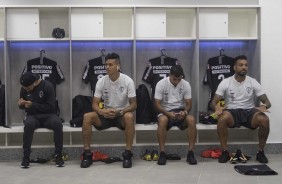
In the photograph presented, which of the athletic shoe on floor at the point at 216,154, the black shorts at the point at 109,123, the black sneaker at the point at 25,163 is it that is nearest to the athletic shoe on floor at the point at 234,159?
the athletic shoe on floor at the point at 216,154

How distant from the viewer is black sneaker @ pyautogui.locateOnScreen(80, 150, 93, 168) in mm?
4965

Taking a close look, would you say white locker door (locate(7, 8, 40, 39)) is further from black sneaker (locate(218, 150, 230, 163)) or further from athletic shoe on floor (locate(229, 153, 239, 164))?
athletic shoe on floor (locate(229, 153, 239, 164))

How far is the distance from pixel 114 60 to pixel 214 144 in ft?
5.13

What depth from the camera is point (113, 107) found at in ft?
17.6

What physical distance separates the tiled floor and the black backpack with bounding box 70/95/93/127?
1.81 ft

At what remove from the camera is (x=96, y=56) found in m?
6.02

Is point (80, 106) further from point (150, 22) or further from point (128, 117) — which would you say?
point (150, 22)

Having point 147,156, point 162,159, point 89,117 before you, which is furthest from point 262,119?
point 89,117

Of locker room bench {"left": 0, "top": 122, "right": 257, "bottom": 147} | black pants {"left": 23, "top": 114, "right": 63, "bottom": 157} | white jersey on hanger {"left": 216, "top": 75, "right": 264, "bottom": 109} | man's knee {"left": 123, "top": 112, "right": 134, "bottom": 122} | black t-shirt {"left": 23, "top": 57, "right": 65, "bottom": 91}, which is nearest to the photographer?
black pants {"left": 23, "top": 114, "right": 63, "bottom": 157}

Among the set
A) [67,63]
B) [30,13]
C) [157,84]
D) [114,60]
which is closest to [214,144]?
[157,84]

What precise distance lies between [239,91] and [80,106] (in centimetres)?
189

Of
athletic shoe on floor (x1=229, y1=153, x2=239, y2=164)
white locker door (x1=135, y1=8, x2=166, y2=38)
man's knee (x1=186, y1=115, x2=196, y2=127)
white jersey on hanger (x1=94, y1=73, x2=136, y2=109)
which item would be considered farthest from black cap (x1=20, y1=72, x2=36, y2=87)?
athletic shoe on floor (x1=229, y1=153, x2=239, y2=164)

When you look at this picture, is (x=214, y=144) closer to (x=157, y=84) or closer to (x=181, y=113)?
(x=181, y=113)

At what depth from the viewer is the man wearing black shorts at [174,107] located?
5.18m
